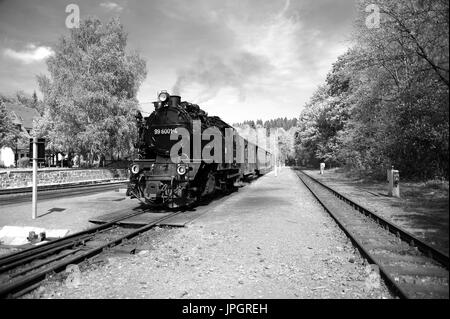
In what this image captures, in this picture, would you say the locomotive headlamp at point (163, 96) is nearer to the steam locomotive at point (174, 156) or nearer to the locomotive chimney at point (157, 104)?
the steam locomotive at point (174, 156)

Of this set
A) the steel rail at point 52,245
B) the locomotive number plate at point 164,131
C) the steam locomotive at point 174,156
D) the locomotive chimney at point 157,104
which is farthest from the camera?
the locomotive chimney at point 157,104

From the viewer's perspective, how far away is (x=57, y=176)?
25609 millimetres

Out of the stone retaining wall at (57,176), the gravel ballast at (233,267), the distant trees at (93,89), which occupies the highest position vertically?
the distant trees at (93,89)

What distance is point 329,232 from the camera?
9016 mm

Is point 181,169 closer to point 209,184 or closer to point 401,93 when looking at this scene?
point 209,184

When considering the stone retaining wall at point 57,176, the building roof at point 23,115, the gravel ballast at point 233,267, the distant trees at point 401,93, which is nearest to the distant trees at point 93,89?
the stone retaining wall at point 57,176

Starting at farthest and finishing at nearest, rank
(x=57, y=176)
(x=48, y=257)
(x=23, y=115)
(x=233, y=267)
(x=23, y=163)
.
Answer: (x=23, y=115)
(x=23, y=163)
(x=57, y=176)
(x=48, y=257)
(x=233, y=267)

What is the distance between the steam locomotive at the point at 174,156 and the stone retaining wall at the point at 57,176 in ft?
43.6

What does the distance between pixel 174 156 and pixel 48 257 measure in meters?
6.04

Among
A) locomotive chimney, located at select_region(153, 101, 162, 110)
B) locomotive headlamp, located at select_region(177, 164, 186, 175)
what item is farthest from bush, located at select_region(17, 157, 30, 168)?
locomotive headlamp, located at select_region(177, 164, 186, 175)

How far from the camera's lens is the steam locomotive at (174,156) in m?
11.8

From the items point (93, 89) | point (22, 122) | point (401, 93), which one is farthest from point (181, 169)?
point (22, 122)

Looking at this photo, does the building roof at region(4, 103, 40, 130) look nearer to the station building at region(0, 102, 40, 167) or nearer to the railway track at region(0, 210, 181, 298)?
the station building at region(0, 102, 40, 167)
